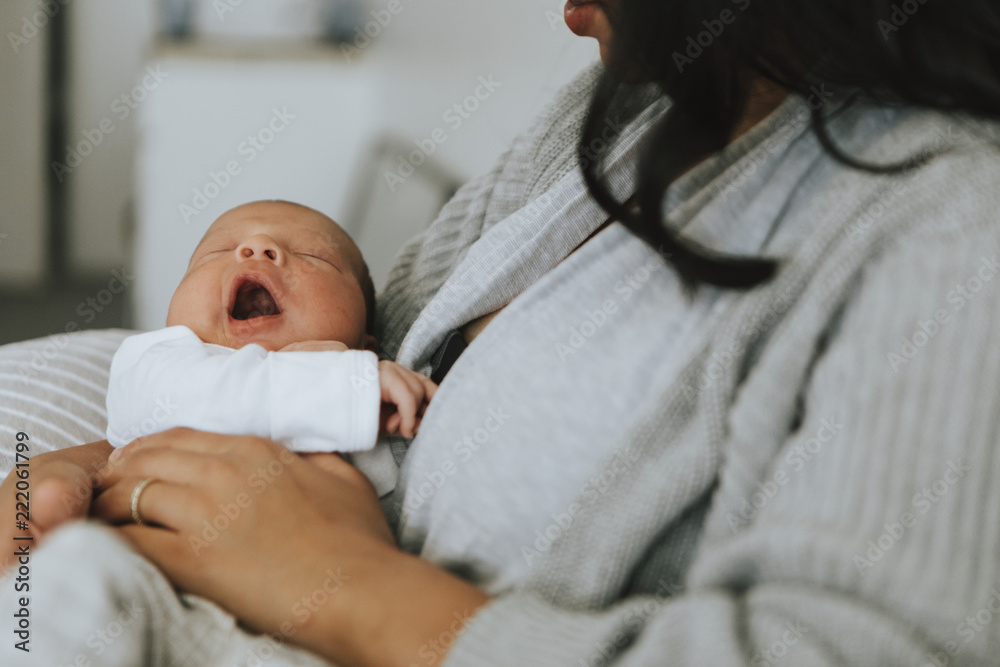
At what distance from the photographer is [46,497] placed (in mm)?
737

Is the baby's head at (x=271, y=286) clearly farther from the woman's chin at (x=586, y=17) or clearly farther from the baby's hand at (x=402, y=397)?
the woman's chin at (x=586, y=17)

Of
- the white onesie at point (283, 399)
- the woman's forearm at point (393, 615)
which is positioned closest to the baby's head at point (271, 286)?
the white onesie at point (283, 399)

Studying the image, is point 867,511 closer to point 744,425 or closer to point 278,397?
point 744,425

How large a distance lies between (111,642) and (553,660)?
0.33 meters

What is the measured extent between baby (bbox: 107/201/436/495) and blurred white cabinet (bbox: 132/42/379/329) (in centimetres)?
192

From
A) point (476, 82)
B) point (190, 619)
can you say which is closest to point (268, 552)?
point (190, 619)

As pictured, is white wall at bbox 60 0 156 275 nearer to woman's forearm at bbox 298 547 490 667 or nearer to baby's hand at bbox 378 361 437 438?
baby's hand at bbox 378 361 437 438

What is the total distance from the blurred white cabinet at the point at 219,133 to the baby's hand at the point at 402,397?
2.28m

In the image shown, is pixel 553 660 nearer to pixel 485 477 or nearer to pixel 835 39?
pixel 485 477

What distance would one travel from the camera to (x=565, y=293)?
31.1 inches

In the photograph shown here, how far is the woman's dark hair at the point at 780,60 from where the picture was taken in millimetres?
665

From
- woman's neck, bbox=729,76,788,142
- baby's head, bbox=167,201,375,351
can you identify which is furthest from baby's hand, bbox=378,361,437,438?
woman's neck, bbox=729,76,788,142

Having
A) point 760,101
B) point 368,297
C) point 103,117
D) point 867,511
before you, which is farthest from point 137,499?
point 103,117

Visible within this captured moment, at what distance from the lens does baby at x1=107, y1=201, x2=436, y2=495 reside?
0.82 m
